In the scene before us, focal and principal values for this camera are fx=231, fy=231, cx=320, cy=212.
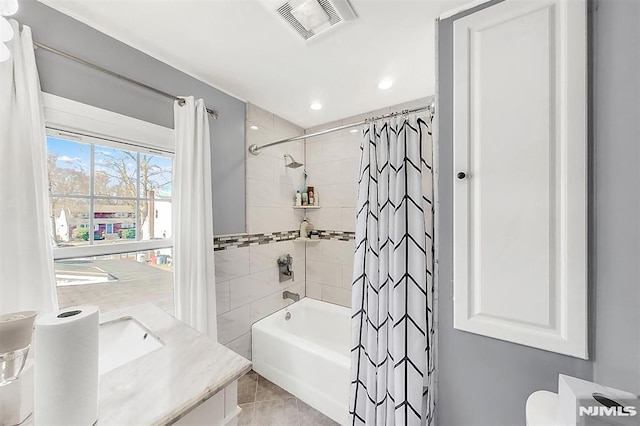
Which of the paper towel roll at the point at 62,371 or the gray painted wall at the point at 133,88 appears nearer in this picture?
the paper towel roll at the point at 62,371

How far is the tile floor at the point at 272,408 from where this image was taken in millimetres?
1580

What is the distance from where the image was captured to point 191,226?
5.17 ft

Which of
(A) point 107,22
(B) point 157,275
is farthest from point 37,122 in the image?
(B) point 157,275

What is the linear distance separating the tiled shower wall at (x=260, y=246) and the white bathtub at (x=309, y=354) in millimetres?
153

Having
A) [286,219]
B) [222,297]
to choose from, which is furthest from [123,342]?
[286,219]

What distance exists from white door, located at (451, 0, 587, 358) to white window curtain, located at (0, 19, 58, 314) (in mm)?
1906

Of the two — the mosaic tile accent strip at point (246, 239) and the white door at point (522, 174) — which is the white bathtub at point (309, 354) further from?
the white door at point (522, 174)

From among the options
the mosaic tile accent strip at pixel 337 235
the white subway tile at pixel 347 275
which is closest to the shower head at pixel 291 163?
the mosaic tile accent strip at pixel 337 235

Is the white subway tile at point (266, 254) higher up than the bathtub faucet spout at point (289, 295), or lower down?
higher up

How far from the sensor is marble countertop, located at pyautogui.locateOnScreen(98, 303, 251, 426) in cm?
55

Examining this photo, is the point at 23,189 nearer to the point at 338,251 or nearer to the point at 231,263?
the point at 231,263

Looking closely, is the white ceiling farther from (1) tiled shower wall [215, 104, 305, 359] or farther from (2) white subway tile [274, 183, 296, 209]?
(2) white subway tile [274, 183, 296, 209]

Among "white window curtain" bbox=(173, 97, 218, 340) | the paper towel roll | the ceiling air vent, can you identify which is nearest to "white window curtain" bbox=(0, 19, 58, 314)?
"white window curtain" bbox=(173, 97, 218, 340)

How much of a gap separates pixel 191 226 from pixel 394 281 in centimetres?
136
